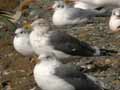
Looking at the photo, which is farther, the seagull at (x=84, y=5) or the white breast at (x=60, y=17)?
the seagull at (x=84, y=5)

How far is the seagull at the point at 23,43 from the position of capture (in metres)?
9.41

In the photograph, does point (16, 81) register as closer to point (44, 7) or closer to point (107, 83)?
point (107, 83)

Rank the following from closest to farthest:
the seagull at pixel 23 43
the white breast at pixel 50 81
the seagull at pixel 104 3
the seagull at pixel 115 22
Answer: the white breast at pixel 50 81, the seagull at pixel 23 43, the seagull at pixel 115 22, the seagull at pixel 104 3

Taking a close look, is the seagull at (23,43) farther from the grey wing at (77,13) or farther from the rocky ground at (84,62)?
the grey wing at (77,13)

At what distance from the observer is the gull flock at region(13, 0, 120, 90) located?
282 inches

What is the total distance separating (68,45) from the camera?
8836 millimetres

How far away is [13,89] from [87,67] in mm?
1057

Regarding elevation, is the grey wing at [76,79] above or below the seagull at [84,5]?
below

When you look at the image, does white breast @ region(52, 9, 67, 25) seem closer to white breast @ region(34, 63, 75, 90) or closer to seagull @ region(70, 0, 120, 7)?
seagull @ region(70, 0, 120, 7)

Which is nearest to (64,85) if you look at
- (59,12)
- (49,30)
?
(49,30)

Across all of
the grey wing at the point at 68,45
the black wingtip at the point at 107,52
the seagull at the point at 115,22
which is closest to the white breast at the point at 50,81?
the grey wing at the point at 68,45

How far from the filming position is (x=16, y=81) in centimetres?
852

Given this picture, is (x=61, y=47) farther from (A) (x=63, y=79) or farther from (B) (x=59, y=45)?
(A) (x=63, y=79)

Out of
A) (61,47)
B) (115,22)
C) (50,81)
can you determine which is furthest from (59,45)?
(115,22)
